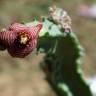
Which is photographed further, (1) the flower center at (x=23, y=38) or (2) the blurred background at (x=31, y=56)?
(2) the blurred background at (x=31, y=56)

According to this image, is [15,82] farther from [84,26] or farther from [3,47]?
[3,47]

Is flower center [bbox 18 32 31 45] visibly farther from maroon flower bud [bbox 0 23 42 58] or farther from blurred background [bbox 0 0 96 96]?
blurred background [bbox 0 0 96 96]

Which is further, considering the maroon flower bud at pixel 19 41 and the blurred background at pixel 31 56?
Answer: the blurred background at pixel 31 56

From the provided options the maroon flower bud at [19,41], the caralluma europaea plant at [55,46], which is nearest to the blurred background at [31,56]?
the caralluma europaea plant at [55,46]

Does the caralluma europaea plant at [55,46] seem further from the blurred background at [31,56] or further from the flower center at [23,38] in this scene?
the blurred background at [31,56]

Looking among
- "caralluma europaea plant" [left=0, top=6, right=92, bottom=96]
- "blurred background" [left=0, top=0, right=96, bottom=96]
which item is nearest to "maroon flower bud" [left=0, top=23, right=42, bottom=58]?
"caralluma europaea plant" [left=0, top=6, right=92, bottom=96]

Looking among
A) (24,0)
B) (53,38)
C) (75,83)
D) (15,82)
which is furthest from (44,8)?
(53,38)
